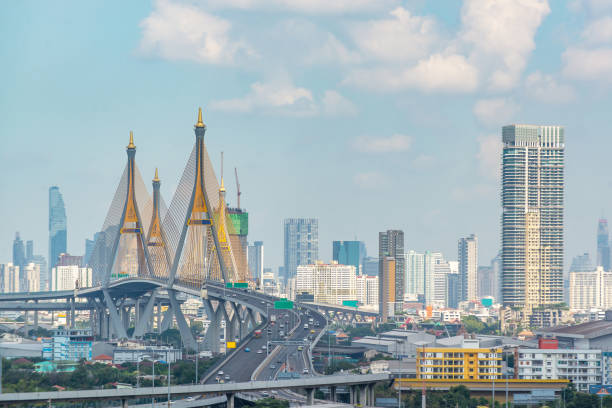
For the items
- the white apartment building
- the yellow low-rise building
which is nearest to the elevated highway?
the yellow low-rise building

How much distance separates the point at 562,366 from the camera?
106 meters

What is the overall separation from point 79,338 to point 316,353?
1109 inches

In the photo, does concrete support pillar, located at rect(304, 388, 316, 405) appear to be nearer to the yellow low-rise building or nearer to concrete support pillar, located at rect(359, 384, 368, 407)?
concrete support pillar, located at rect(359, 384, 368, 407)

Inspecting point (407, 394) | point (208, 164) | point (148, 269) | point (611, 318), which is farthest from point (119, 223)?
point (407, 394)

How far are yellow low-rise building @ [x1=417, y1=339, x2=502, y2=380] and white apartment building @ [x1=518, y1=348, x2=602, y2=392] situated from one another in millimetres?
3486

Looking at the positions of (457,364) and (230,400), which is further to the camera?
(457,364)

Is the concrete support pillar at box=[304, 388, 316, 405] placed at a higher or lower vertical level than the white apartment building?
lower

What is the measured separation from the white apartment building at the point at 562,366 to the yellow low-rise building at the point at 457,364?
11.4ft

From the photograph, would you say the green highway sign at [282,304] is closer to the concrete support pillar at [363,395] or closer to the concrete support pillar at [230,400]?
the concrete support pillar at [363,395]

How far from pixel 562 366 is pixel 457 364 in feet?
34.1

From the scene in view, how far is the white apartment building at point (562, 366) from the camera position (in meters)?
104

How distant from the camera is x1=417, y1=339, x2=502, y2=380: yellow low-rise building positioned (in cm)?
10125

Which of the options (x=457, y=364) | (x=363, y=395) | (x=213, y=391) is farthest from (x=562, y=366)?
(x=213, y=391)

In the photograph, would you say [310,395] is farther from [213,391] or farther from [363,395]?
[213,391]
